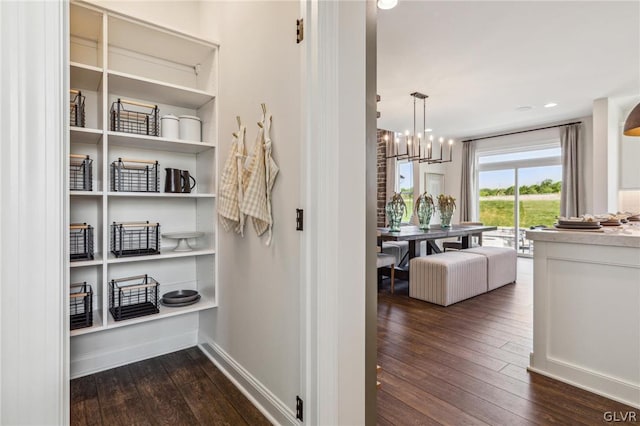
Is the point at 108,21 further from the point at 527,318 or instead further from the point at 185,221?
the point at 527,318

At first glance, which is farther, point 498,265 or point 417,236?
point 498,265

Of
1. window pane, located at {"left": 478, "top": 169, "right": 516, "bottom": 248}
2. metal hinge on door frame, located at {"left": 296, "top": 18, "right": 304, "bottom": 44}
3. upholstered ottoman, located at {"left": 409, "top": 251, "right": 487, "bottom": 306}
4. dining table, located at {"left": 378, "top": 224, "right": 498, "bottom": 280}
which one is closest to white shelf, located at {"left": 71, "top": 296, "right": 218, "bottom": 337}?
metal hinge on door frame, located at {"left": 296, "top": 18, "right": 304, "bottom": 44}

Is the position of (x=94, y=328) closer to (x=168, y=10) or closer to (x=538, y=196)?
(x=168, y=10)

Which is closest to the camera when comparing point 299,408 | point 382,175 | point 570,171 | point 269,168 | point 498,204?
A: point 299,408

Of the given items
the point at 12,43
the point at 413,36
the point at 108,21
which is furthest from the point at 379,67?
the point at 12,43

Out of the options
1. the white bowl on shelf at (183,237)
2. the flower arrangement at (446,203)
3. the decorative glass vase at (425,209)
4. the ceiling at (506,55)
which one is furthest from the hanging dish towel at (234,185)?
the flower arrangement at (446,203)

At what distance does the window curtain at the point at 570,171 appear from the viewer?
18.7ft

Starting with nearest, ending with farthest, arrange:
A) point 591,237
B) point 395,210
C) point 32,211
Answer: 1. point 32,211
2. point 591,237
3. point 395,210

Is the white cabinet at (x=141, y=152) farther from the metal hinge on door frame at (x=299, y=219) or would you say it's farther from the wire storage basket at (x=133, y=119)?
the metal hinge on door frame at (x=299, y=219)

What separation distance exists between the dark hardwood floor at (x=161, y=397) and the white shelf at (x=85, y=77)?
5.90 feet

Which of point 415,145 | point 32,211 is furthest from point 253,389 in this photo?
point 415,145

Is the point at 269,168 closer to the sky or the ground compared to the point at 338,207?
closer to the sky

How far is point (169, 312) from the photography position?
2109mm

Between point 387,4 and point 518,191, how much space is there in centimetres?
564
